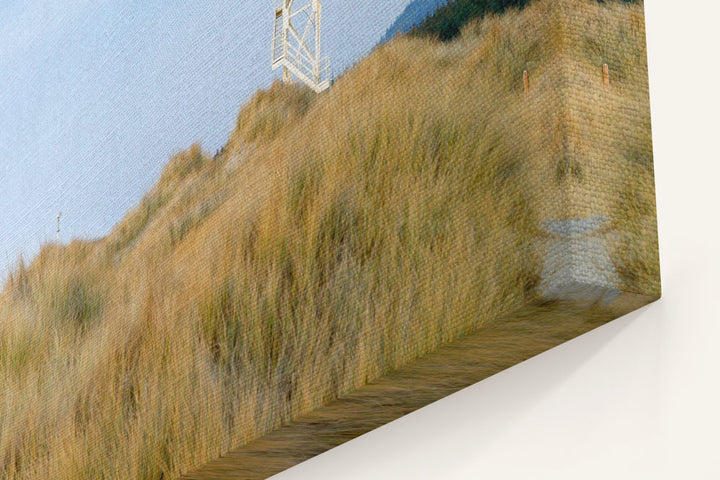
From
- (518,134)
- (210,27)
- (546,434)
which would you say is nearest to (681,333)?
(546,434)

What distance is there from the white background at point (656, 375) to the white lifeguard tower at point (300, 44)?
56cm

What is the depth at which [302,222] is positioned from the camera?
1638 mm

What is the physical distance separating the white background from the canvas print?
3cm

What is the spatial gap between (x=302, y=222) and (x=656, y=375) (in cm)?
62

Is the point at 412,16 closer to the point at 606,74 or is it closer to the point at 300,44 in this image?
the point at 300,44

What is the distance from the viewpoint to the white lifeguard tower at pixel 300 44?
1.73m

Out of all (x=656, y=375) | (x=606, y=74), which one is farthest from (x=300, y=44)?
(x=656, y=375)

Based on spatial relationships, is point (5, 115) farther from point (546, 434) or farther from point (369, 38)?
point (546, 434)

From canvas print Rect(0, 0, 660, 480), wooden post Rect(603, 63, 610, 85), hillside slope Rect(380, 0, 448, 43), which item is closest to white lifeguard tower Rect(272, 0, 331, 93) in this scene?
canvas print Rect(0, 0, 660, 480)

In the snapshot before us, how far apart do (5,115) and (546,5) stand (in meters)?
1.57

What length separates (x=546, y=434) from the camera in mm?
1367

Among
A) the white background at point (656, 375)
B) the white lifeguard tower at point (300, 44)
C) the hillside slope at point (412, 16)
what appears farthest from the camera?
the white lifeguard tower at point (300, 44)

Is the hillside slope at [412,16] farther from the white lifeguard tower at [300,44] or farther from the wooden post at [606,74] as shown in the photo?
Answer: the wooden post at [606,74]

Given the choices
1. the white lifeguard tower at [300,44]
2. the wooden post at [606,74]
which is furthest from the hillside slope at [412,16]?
the wooden post at [606,74]
